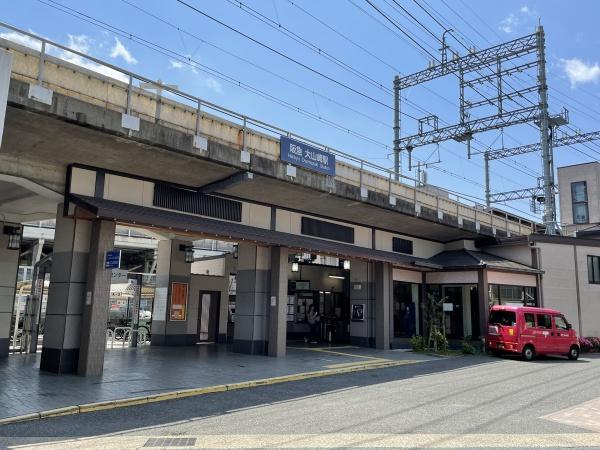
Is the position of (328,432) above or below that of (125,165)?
below

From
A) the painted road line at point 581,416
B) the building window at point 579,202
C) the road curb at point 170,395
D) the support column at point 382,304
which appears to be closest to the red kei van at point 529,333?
the support column at point 382,304

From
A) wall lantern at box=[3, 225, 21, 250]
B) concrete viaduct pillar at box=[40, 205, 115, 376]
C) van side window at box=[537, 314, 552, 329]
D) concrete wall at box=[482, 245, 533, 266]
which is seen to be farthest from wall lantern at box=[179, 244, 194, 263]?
concrete wall at box=[482, 245, 533, 266]

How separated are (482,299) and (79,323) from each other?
1614cm

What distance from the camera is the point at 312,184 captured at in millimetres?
15828

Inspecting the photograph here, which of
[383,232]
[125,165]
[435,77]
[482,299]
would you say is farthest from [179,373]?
[435,77]

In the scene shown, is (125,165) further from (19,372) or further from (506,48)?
(506,48)

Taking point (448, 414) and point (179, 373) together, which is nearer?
point (448, 414)

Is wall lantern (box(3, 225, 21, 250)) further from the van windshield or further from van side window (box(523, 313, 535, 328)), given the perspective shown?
van side window (box(523, 313, 535, 328))

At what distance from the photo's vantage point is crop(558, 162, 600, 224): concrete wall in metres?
38.0

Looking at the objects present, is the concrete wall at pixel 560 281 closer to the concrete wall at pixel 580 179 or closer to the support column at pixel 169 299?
the support column at pixel 169 299

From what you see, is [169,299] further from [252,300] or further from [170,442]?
[170,442]

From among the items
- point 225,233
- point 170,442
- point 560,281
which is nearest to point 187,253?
point 225,233

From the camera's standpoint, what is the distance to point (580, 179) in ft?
129

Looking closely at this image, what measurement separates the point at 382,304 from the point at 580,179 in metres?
26.5
